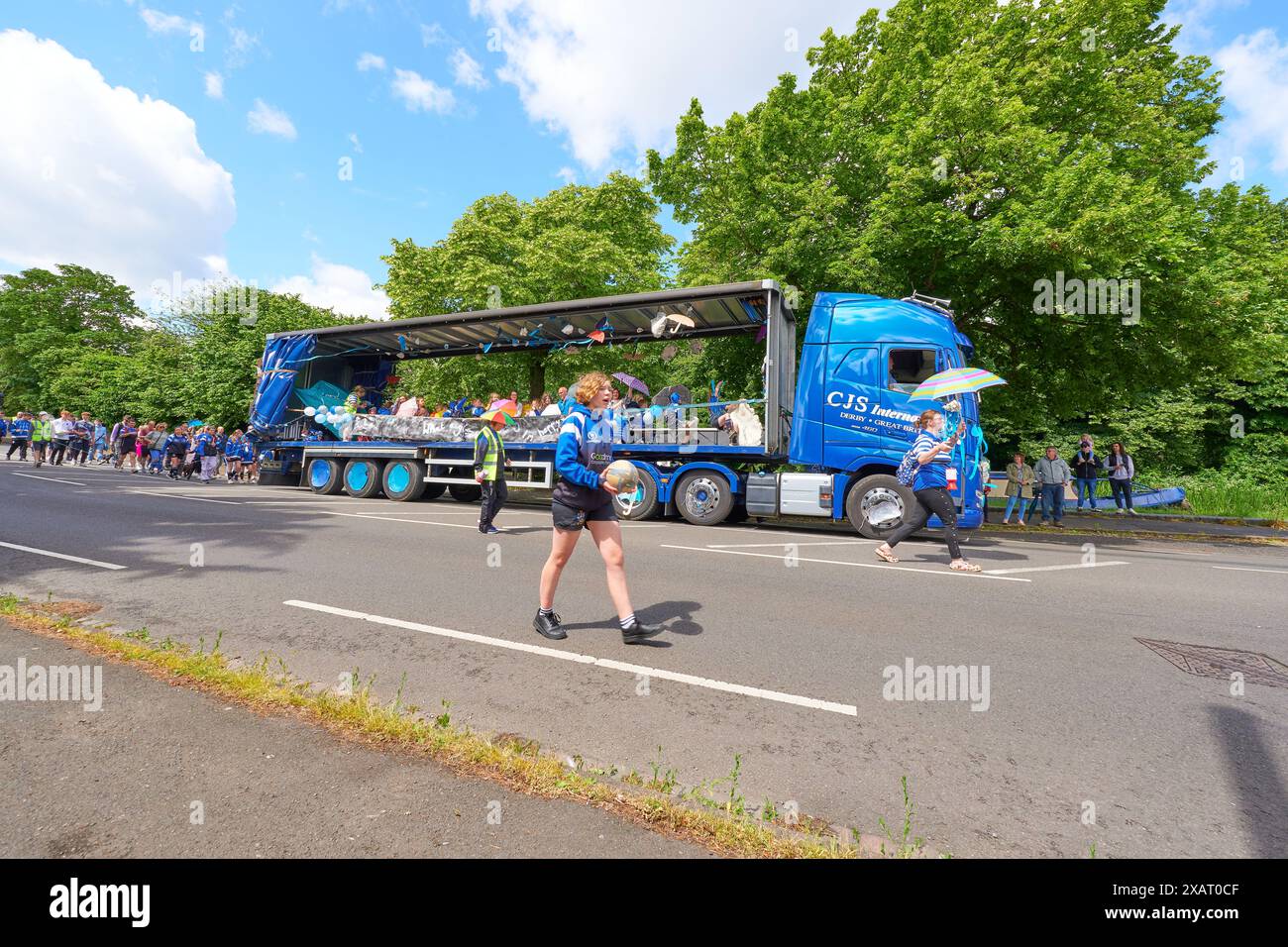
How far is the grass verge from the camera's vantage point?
2.16 m

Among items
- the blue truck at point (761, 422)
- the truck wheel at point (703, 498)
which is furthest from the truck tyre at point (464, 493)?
the truck wheel at point (703, 498)

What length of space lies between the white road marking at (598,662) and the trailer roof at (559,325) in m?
8.44

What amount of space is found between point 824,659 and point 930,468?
4.71 metres

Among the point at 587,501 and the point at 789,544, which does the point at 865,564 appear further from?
the point at 587,501

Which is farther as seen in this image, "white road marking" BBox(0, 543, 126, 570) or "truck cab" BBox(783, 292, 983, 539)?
"truck cab" BBox(783, 292, 983, 539)

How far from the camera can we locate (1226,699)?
3566 millimetres

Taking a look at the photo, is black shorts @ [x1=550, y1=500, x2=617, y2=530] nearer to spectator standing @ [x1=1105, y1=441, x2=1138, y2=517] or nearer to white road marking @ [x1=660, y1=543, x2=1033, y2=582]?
white road marking @ [x1=660, y1=543, x2=1033, y2=582]

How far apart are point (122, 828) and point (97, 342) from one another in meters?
70.1

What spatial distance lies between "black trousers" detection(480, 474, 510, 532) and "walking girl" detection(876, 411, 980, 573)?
18.0 ft

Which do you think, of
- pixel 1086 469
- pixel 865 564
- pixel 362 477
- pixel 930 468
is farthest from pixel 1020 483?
pixel 362 477

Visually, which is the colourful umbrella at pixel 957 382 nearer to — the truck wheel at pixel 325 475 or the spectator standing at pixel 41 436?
the truck wheel at pixel 325 475

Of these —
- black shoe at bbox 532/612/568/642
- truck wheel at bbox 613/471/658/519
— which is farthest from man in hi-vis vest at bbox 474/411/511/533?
black shoe at bbox 532/612/568/642

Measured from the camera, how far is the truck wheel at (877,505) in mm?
9688
